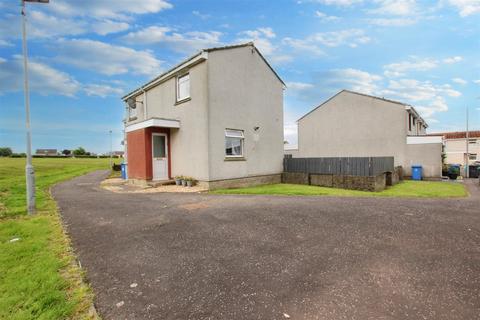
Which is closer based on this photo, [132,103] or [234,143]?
[234,143]

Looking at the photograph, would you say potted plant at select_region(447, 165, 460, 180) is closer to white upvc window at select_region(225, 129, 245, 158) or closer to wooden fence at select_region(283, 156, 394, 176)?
wooden fence at select_region(283, 156, 394, 176)

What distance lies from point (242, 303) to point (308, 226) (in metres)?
3.41

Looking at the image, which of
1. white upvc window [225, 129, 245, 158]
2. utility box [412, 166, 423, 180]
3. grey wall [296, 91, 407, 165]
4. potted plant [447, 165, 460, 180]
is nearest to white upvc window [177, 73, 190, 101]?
white upvc window [225, 129, 245, 158]

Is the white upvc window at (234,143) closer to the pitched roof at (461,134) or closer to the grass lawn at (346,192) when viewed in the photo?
the grass lawn at (346,192)

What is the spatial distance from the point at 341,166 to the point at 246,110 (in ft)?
20.9

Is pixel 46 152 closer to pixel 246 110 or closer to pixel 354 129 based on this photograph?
pixel 246 110

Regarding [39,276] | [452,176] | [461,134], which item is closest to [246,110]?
[39,276]

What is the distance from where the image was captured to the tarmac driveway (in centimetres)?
288

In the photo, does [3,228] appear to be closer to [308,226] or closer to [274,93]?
[308,226]

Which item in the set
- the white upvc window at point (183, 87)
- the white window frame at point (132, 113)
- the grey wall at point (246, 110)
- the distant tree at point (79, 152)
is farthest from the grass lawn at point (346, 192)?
the distant tree at point (79, 152)

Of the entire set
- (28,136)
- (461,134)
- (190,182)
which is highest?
(461,134)

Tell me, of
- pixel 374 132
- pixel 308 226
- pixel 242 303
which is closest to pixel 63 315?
pixel 242 303

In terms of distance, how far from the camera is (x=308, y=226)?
5.96 m

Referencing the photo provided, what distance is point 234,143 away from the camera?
1436 cm
